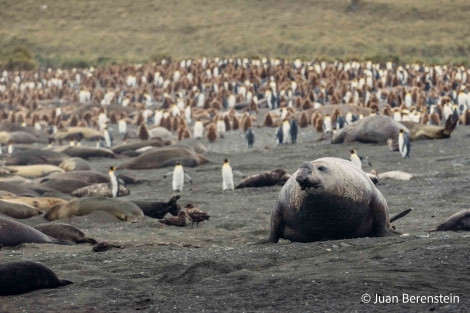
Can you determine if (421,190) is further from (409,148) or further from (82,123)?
(82,123)

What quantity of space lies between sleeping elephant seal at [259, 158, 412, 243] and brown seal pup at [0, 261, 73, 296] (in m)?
2.23

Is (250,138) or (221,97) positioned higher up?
(221,97)

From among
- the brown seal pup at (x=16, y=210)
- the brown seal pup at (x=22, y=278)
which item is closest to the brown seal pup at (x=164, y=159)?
the brown seal pup at (x=16, y=210)

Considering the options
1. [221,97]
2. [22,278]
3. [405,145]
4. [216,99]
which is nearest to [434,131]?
[405,145]

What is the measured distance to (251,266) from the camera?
7.32 m

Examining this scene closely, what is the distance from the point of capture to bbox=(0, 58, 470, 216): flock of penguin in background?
2494 cm

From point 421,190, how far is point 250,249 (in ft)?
16.5

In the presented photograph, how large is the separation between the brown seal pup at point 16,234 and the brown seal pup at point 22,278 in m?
2.82

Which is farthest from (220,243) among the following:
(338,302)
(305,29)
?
(305,29)

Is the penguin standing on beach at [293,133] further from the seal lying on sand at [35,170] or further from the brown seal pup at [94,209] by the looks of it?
the brown seal pup at [94,209]

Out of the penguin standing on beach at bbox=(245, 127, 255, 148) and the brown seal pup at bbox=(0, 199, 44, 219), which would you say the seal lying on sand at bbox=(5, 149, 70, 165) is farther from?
the brown seal pup at bbox=(0, 199, 44, 219)

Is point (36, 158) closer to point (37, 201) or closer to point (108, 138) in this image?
point (108, 138)

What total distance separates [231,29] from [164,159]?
38530mm

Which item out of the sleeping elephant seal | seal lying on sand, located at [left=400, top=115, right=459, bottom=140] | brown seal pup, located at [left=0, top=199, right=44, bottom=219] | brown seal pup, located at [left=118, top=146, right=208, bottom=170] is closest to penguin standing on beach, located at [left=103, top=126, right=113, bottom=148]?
brown seal pup, located at [left=118, top=146, right=208, bottom=170]
